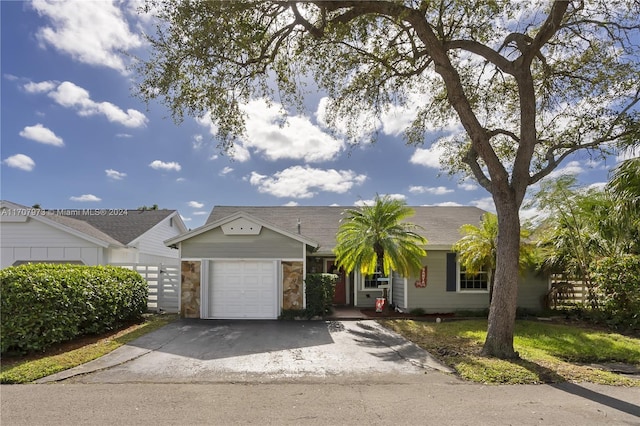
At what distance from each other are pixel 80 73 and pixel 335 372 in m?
11.3

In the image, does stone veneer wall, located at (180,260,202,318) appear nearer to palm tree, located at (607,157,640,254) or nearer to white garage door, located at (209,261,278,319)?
white garage door, located at (209,261,278,319)

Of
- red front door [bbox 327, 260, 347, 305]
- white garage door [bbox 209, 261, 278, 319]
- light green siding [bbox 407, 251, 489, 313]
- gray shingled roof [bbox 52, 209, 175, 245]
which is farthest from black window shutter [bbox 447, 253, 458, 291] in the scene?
gray shingled roof [bbox 52, 209, 175, 245]

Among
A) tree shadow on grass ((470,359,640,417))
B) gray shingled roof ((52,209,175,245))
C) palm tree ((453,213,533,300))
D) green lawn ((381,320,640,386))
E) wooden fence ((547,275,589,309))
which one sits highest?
gray shingled roof ((52,209,175,245))

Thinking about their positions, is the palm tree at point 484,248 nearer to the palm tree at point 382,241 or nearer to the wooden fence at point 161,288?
the palm tree at point 382,241

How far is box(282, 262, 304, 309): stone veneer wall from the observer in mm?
12281

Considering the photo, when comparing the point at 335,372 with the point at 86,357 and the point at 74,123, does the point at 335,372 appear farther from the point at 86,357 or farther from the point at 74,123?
the point at 74,123

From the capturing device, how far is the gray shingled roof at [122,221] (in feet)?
53.7

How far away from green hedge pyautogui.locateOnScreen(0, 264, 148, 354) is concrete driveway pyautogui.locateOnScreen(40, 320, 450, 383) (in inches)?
46.9

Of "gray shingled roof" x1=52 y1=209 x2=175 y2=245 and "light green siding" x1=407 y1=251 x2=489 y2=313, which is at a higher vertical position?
"gray shingled roof" x1=52 y1=209 x2=175 y2=245

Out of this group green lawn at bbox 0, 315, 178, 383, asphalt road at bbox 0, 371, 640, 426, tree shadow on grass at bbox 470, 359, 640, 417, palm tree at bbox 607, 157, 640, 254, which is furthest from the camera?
palm tree at bbox 607, 157, 640, 254

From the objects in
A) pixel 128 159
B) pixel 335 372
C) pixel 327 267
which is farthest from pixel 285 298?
pixel 128 159

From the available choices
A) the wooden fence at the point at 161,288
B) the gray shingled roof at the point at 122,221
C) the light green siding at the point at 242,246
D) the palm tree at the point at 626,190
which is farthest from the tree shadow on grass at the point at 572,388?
the gray shingled roof at the point at 122,221

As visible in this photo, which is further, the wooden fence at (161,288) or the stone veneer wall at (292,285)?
the wooden fence at (161,288)

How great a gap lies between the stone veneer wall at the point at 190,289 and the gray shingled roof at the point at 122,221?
488 centimetres
